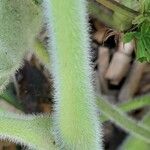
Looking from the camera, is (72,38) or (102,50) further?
(102,50)

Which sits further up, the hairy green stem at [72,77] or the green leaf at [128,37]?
the hairy green stem at [72,77]

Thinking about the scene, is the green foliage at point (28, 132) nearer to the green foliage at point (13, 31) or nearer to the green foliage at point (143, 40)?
the green foliage at point (13, 31)

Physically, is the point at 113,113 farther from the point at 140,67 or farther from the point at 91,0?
the point at 140,67

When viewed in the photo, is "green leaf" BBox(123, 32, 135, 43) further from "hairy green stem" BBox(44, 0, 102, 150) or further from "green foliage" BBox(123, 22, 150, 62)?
"hairy green stem" BBox(44, 0, 102, 150)

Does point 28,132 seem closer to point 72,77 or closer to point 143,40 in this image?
point 72,77

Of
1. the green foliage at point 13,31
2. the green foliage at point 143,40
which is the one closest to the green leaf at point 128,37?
the green foliage at point 143,40

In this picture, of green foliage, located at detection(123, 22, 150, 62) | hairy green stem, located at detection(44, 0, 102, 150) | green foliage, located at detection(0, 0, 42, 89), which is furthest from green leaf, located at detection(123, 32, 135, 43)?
hairy green stem, located at detection(44, 0, 102, 150)

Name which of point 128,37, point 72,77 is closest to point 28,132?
point 72,77

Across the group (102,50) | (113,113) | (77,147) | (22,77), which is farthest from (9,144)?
(77,147)
